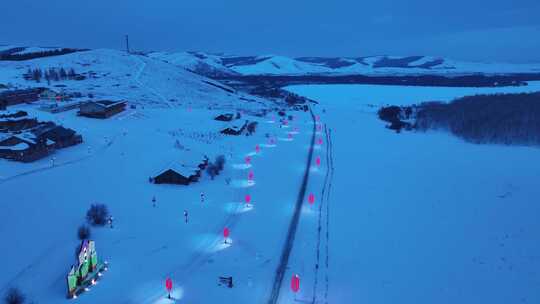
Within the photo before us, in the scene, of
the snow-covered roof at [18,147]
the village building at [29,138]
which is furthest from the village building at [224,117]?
the snow-covered roof at [18,147]

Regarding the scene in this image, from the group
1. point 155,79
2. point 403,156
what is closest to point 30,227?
point 403,156

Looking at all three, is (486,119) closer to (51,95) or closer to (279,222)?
(279,222)

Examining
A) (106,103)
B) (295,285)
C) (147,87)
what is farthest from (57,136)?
(147,87)

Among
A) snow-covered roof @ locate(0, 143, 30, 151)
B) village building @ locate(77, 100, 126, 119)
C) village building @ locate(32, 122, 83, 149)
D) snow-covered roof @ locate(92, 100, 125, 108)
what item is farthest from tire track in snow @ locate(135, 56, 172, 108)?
snow-covered roof @ locate(0, 143, 30, 151)

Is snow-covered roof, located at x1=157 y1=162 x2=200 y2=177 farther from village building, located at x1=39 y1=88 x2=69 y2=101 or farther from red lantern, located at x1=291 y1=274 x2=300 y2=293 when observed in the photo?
village building, located at x1=39 y1=88 x2=69 y2=101

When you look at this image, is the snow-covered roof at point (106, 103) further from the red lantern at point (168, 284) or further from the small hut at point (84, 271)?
the red lantern at point (168, 284)
